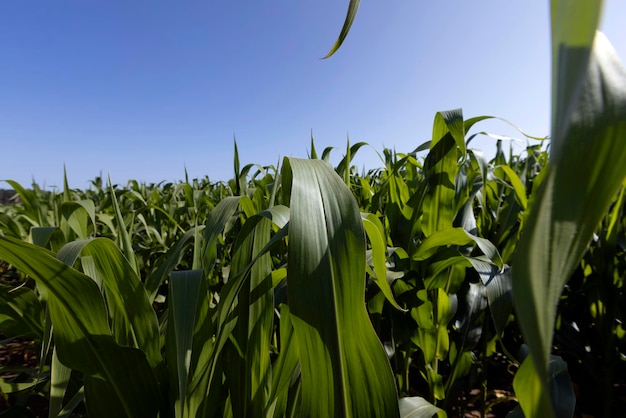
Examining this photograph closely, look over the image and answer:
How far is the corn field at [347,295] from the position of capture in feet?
0.41

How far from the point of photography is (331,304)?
289mm

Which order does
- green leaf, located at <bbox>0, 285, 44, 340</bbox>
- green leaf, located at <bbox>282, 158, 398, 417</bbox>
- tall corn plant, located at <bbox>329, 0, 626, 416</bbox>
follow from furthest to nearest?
green leaf, located at <bbox>0, 285, 44, 340</bbox> → green leaf, located at <bbox>282, 158, 398, 417</bbox> → tall corn plant, located at <bbox>329, 0, 626, 416</bbox>

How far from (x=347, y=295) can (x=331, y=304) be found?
0.02m

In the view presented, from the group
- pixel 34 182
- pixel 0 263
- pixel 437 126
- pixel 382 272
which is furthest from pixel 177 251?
pixel 34 182

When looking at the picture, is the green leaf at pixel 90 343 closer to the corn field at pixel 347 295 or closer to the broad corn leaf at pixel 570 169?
the corn field at pixel 347 295

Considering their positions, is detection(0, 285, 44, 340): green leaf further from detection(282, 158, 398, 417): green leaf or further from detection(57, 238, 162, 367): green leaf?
detection(282, 158, 398, 417): green leaf

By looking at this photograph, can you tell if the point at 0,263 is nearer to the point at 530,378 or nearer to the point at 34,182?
the point at 34,182

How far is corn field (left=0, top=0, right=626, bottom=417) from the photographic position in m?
0.13

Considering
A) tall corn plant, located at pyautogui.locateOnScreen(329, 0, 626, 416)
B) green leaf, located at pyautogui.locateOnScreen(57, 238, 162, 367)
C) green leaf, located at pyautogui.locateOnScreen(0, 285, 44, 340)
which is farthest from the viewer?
green leaf, located at pyautogui.locateOnScreen(0, 285, 44, 340)

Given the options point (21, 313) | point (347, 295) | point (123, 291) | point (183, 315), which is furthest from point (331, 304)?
point (21, 313)

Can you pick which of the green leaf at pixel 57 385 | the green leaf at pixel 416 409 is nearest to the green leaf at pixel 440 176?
the green leaf at pixel 416 409

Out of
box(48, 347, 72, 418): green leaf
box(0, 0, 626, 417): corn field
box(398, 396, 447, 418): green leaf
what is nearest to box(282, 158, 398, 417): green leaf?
box(0, 0, 626, 417): corn field

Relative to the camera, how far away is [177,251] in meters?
0.54

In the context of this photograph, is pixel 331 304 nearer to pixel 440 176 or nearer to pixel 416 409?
pixel 416 409
